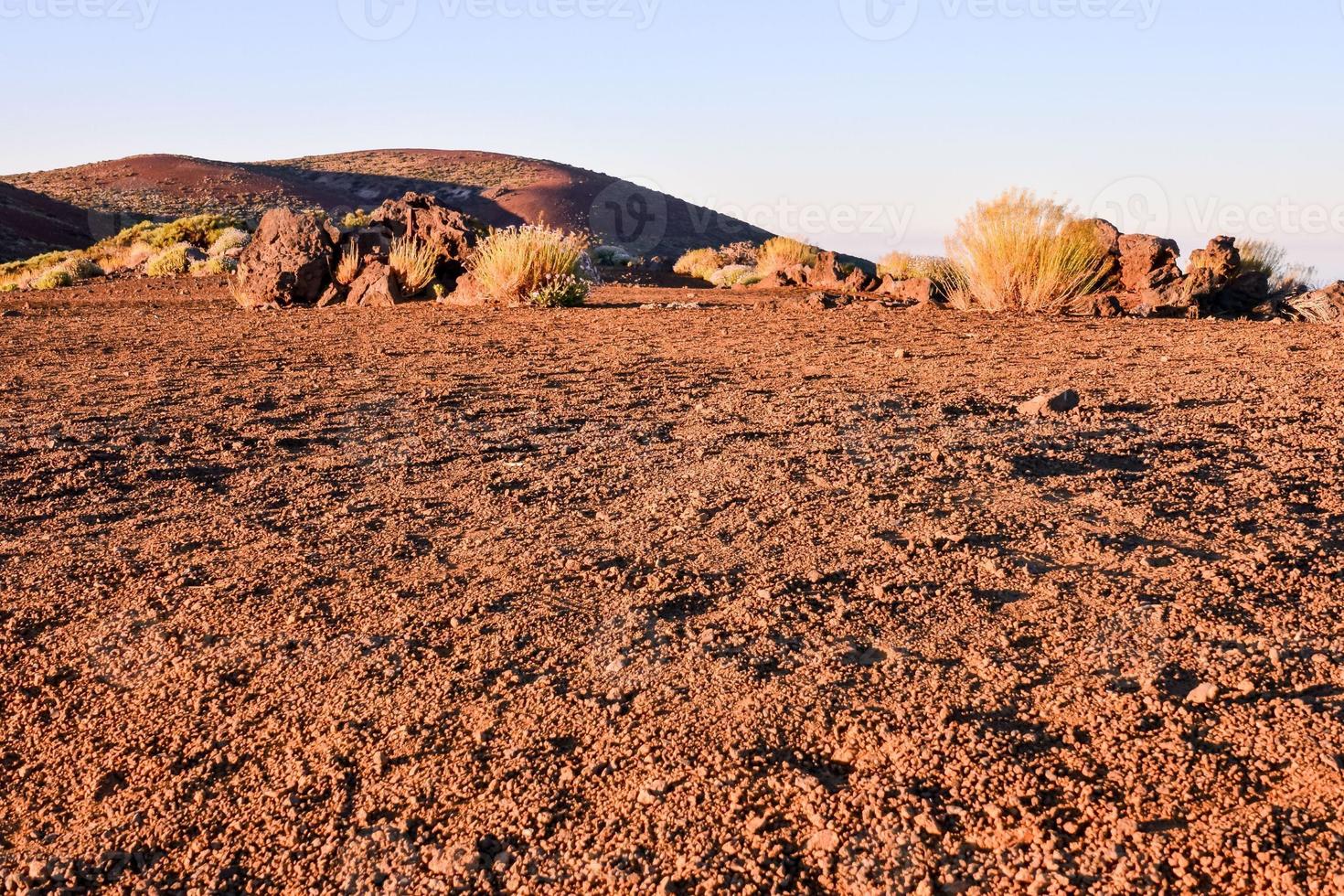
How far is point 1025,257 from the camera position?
33.6ft

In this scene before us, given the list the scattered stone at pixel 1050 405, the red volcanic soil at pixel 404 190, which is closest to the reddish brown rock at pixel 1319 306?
the scattered stone at pixel 1050 405

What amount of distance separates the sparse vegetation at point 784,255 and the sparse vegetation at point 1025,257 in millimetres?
7170

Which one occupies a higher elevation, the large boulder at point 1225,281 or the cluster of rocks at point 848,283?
the large boulder at point 1225,281

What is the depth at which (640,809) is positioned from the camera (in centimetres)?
219

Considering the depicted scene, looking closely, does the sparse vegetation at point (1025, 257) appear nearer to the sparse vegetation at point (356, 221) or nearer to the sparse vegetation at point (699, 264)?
the sparse vegetation at point (356, 221)

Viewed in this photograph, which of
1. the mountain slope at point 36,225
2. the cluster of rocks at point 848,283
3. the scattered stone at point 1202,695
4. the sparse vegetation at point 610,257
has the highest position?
the cluster of rocks at point 848,283

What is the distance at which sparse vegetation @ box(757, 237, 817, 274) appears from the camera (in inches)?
713

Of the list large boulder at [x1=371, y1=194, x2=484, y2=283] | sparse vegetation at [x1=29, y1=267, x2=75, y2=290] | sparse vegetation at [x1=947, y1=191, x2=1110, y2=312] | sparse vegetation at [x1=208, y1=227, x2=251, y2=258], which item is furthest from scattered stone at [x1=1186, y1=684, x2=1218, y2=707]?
sparse vegetation at [x1=208, y1=227, x2=251, y2=258]

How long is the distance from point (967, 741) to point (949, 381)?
4.54 meters

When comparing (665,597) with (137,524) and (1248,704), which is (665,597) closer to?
(1248,704)

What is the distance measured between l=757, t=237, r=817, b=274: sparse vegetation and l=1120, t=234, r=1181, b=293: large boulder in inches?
282

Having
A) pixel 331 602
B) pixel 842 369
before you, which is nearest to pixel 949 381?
pixel 842 369

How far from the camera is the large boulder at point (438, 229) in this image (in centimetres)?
1259

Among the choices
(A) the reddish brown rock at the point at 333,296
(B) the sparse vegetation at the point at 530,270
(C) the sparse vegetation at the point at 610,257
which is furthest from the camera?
(C) the sparse vegetation at the point at 610,257
